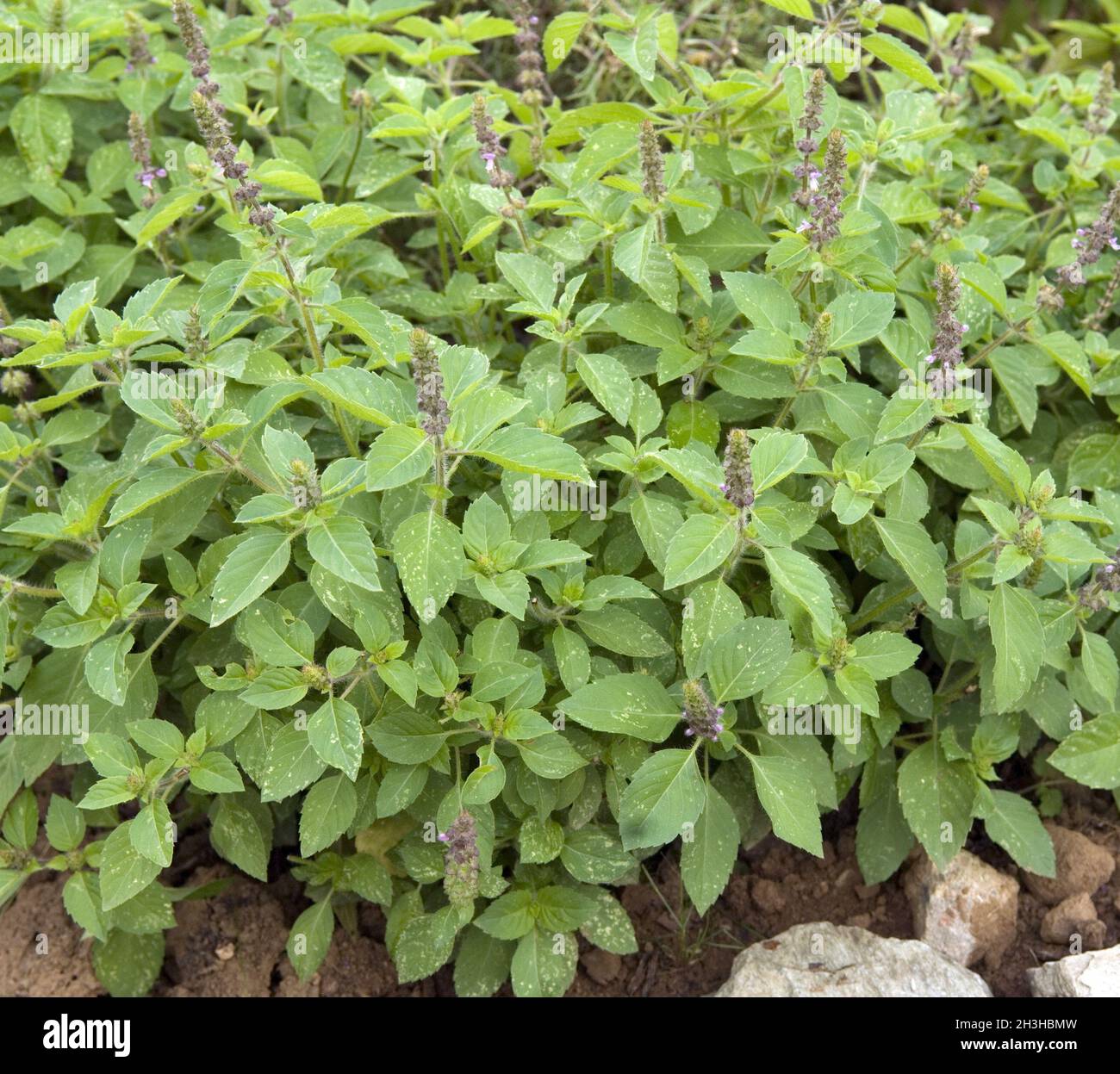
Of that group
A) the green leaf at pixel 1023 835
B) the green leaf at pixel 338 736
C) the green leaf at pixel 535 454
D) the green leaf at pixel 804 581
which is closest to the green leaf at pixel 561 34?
the green leaf at pixel 535 454

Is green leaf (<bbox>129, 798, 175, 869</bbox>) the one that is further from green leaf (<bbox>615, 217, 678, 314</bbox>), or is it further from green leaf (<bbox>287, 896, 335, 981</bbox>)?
green leaf (<bbox>615, 217, 678, 314</bbox>)

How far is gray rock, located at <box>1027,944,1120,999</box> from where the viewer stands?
301 centimetres

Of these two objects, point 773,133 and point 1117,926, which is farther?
point 773,133

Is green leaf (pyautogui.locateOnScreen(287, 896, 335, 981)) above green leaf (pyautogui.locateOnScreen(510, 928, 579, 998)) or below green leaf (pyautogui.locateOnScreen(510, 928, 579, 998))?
below

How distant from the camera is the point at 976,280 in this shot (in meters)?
3.26

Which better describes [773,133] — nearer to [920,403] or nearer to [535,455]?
[920,403]

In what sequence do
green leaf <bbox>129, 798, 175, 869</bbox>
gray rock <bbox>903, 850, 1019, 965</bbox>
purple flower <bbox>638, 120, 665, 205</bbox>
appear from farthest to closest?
1. gray rock <bbox>903, 850, 1019, 965</bbox>
2. purple flower <bbox>638, 120, 665, 205</bbox>
3. green leaf <bbox>129, 798, 175, 869</bbox>

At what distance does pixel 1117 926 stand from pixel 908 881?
604 mm

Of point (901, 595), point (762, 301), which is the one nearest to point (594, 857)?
point (901, 595)

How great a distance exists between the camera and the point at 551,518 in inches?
125

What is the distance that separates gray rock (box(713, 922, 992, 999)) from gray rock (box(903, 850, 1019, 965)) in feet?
0.34

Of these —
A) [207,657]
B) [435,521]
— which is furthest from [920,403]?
[207,657]

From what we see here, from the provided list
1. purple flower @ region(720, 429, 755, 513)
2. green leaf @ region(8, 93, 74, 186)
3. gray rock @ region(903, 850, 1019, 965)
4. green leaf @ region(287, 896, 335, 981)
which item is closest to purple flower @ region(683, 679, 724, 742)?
purple flower @ region(720, 429, 755, 513)

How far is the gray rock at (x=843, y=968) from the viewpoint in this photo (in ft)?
10.1
